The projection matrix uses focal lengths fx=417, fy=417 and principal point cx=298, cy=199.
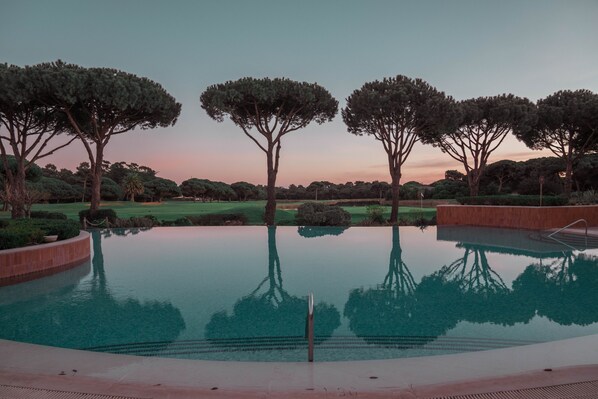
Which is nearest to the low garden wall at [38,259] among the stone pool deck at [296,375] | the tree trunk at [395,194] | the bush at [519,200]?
the stone pool deck at [296,375]

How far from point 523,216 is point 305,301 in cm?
1342

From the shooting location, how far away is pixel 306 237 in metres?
15.9

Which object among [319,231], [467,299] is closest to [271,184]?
[319,231]

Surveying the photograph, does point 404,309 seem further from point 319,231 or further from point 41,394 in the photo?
point 319,231

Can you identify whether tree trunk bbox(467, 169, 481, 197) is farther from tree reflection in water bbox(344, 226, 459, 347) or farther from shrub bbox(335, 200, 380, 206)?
tree reflection in water bbox(344, 226, 459, 347)

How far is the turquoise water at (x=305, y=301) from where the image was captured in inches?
191

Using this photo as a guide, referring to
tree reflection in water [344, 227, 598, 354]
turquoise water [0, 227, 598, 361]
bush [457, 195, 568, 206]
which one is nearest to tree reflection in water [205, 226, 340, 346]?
turquoise water [0, 227, 598, 361]

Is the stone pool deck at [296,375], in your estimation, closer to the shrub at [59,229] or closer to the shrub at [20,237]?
the shrub at [20,237]

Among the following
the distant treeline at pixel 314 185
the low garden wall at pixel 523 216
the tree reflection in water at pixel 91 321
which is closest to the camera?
the tree reflection in water at pixel 91 321

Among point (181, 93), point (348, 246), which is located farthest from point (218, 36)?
point (348, 246)

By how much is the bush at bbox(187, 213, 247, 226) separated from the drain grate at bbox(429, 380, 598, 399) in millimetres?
20123

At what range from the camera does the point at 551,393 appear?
8.87 feet

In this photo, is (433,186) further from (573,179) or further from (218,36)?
(218,36)

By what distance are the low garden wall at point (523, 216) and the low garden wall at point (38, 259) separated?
51.6ft
